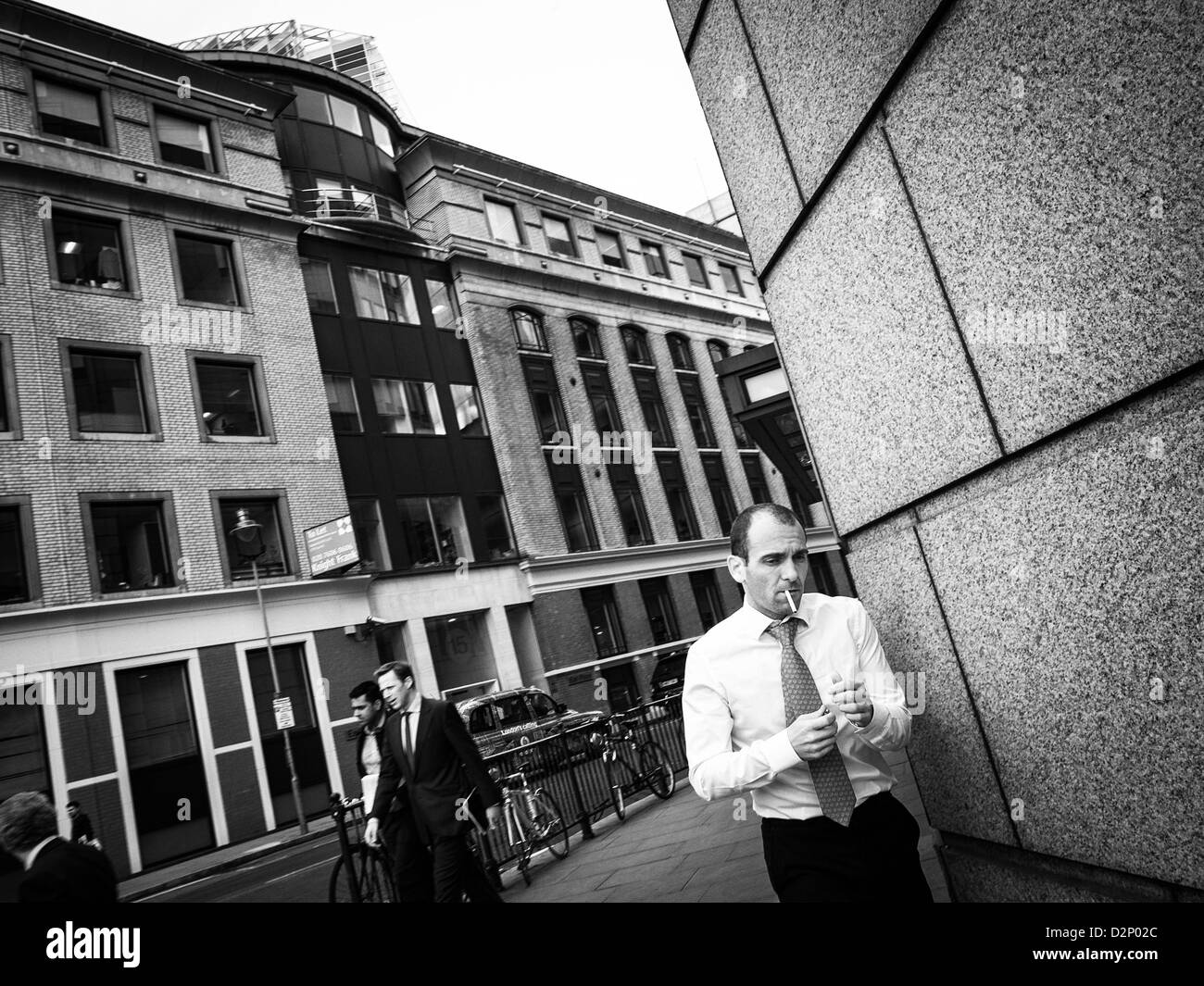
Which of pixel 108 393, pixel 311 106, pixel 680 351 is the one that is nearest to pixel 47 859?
pixel 108 393

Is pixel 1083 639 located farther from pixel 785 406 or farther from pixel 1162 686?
pixel 785 406

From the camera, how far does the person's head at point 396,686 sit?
5.62 metres

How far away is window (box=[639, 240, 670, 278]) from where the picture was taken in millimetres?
37125

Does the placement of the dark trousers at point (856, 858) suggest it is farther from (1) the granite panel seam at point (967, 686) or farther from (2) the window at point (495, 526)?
(2) the window at point (495, 526)

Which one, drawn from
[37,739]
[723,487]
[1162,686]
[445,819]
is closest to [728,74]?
[1162,686]

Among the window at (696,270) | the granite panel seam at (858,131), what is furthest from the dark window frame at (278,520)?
the window at (696,270)

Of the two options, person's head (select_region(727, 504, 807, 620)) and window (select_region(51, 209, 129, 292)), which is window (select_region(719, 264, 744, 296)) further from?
person's head (select_region(727, 504, 807, 620))

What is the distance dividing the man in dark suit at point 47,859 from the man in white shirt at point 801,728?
3013mm

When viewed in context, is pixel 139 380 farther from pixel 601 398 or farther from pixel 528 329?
pixel 601 398

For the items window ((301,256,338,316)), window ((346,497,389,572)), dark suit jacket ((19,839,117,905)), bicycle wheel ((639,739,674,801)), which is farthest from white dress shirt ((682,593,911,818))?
window ((301,256,338,316))

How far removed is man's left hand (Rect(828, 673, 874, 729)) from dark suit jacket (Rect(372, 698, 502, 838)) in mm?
3655

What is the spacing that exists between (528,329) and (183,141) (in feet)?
41.3

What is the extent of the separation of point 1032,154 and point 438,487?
2343cm

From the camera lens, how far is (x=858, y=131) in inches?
118
